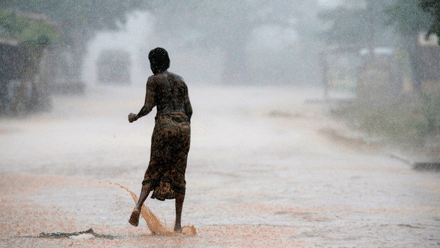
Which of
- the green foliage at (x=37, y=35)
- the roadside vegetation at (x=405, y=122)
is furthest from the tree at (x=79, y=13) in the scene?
the roadside vegetation at (x=405, y=122)

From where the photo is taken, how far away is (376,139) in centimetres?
1494

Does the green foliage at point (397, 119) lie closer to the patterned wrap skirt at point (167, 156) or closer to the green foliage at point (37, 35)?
the patterned wrap skirt at point (167, 156)

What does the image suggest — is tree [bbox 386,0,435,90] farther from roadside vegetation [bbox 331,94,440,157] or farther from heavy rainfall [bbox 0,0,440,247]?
roadside vegetation [bbox 331,94,440,157]

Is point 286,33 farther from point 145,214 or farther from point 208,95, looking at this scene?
point 145,214

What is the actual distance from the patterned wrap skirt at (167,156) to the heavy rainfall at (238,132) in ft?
1.48

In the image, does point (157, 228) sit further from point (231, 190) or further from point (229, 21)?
point (229, 21)

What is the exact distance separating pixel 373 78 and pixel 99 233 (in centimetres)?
1920

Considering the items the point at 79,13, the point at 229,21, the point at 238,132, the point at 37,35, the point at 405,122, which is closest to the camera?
the point at 405,122

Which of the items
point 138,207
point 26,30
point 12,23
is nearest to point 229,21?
point 26,30

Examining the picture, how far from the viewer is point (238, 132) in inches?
679

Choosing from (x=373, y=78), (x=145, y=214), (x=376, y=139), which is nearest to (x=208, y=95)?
(x=373, y=78)

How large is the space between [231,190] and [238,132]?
33.8 feet

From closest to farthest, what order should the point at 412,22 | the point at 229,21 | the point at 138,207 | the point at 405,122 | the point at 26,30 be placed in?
the point at 138,207 < the point at 405,122 < the point at 412,22 < the point at 26,30 < the point at 229,21

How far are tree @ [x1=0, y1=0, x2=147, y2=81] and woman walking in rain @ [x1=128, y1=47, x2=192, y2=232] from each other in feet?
72.4
